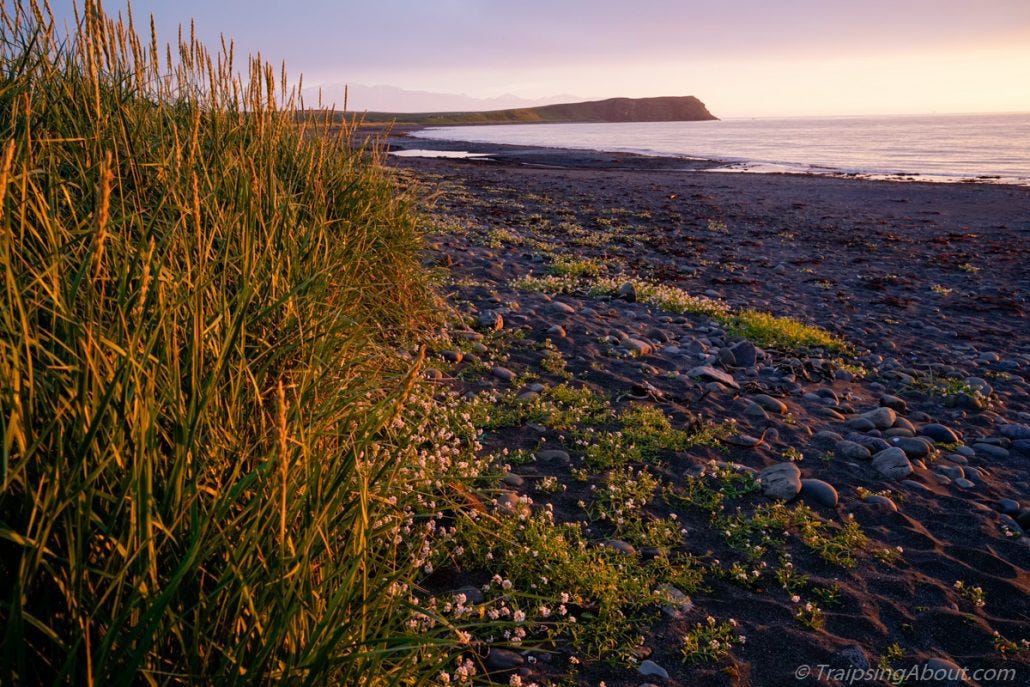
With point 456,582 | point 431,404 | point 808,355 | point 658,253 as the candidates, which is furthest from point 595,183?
point 456,582

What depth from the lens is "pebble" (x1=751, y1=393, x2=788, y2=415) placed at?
22.6ft

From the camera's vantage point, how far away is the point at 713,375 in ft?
24.5

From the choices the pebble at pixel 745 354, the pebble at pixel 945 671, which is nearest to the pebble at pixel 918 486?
the pebble at pixel 945 671

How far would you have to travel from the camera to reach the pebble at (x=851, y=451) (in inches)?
234

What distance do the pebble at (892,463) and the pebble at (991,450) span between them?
1.10 meters

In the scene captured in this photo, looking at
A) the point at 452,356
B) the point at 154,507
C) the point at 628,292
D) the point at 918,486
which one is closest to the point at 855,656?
the point at 918,486

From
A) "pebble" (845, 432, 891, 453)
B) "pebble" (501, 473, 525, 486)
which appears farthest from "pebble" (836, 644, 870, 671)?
"pebble" (845, 432, 891, 453)

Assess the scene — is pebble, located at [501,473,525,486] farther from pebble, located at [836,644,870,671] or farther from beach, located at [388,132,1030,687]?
pebble, located at [836,644,870,671]

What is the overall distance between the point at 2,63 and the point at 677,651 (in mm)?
6329

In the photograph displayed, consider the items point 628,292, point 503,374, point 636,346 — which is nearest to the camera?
point 503,374

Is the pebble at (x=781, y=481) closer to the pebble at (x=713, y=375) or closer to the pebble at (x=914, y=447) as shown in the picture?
the pebble at (x=914, y=447)

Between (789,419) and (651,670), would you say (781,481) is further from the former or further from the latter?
(651,670)

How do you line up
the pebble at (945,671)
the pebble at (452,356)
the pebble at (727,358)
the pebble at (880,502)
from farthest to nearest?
the pebble at (727,358)
the pebble at (452,356)
the pebble at (880,502)
the pebble at (945,671)

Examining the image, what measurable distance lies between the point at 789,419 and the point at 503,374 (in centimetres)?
321
